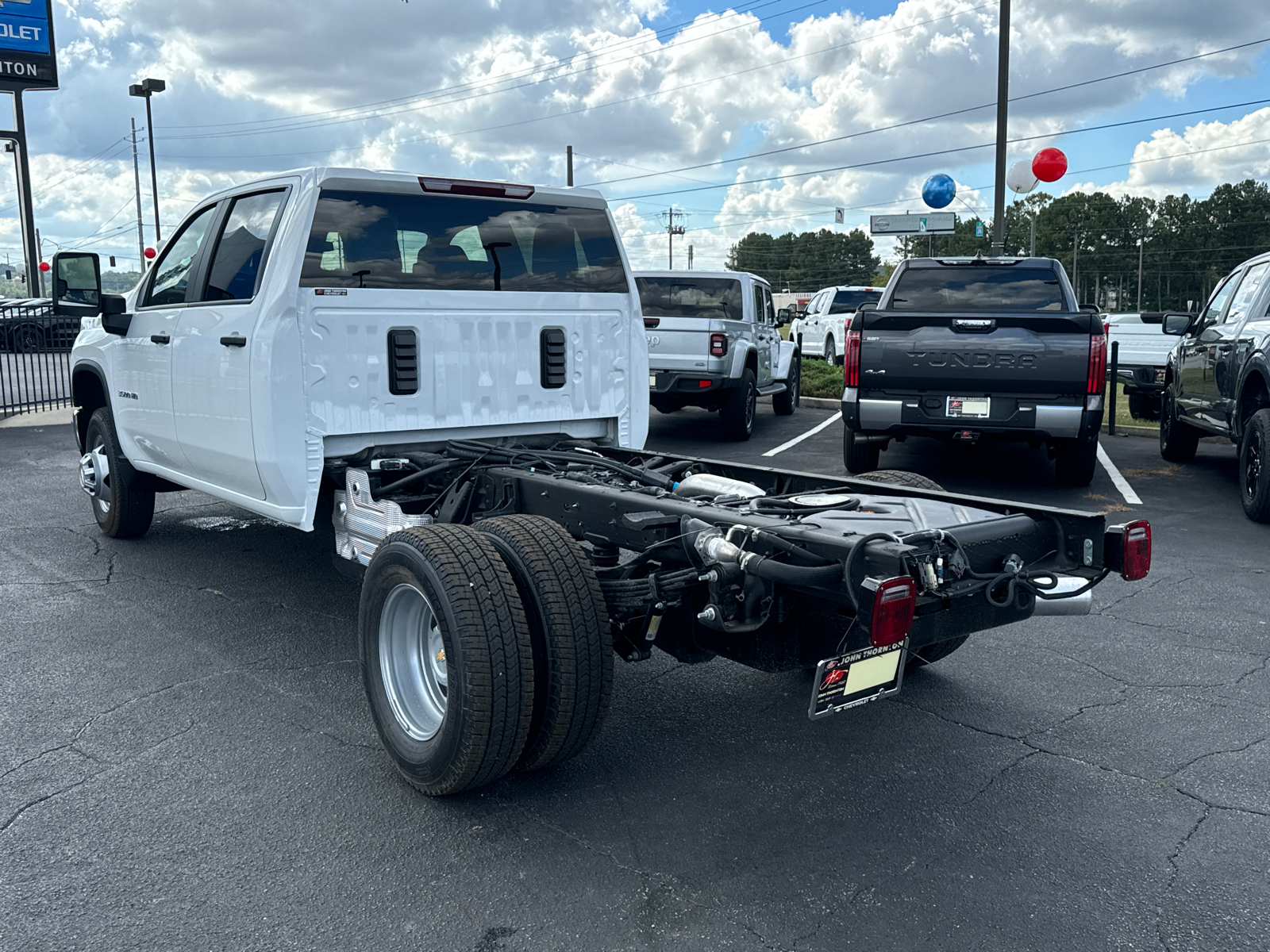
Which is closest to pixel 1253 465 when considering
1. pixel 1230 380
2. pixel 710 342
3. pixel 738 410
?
pixel 1230 380

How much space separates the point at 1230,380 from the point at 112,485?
8.48 meters

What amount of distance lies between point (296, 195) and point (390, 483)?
137 centimetres

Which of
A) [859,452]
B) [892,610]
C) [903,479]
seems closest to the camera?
[892,610]

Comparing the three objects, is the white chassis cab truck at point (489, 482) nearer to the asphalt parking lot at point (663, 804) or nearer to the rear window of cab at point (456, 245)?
the rear window of cab at point (456, 245)

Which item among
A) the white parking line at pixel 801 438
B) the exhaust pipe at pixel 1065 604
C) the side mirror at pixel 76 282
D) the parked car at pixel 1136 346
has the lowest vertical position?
the white parking line at pixel 801 438

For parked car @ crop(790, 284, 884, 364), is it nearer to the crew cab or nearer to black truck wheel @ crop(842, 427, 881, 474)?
the crew cab

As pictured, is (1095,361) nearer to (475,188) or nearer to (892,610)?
(475,188)

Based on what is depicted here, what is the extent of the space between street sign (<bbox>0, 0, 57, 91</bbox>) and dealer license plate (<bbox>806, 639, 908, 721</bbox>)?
26651mm

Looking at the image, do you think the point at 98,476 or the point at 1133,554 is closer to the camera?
the point at 1133,554

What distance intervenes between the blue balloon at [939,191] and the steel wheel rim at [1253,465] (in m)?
16.6

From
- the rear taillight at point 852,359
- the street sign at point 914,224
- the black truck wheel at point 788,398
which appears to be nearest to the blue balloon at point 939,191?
the street sign at point 914,224

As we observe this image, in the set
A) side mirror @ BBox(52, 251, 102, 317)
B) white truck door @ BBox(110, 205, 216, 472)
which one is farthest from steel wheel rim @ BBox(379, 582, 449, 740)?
side mirror @ BBox(52, 251, 102, 317)

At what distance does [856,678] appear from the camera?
2.88m

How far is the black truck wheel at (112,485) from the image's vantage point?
673 centimetres
